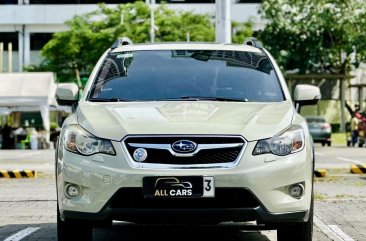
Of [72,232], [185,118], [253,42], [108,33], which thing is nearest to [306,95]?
[253,42]

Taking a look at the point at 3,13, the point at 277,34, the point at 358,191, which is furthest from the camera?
the point at 3,13

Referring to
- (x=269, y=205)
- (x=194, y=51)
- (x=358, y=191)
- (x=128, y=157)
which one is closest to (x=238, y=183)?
(x=269, y=205)

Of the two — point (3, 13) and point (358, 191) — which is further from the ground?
point (3, 13)

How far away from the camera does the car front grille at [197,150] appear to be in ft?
21.1

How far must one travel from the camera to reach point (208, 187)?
639 centimetres

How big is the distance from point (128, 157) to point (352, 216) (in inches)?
184

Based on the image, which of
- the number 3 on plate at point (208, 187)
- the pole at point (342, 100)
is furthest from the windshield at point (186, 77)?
the pole at point (342, 100)

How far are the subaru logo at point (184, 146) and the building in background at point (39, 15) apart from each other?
5905 cm

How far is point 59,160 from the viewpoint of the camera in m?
6.91

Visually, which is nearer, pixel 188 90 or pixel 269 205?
pixel 269 205

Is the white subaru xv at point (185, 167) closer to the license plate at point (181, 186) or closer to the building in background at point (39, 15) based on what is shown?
the license plate at point (181, 186)

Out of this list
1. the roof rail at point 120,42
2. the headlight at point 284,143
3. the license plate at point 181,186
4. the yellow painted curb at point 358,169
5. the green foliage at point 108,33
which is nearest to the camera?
the license plate at point 181,186

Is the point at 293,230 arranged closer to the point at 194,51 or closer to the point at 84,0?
the point at 194,51

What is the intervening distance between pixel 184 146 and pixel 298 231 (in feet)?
4.20
